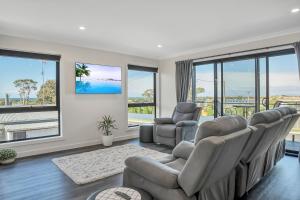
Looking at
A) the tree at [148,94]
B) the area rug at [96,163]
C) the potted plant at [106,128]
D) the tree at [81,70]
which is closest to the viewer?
the area rug at [96,163]

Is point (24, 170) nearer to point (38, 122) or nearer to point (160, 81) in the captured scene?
point (38, 122)

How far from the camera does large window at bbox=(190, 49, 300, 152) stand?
410 centimetres

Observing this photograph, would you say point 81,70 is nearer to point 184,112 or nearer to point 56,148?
point 56,148

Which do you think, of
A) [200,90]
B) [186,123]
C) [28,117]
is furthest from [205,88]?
[28,117]

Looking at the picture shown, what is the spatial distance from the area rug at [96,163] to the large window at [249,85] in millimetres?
2189

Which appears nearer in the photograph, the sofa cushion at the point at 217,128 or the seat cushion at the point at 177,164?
the sofa cushion at the point at 217,128

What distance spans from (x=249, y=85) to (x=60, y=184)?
4.25m

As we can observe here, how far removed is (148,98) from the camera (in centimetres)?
634

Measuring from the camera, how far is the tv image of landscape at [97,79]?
185 inches

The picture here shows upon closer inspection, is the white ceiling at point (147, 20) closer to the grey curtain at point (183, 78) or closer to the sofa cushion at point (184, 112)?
the grey curtain at point (183, 78)

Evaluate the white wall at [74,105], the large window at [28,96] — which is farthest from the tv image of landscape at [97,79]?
the large window at [28,96]

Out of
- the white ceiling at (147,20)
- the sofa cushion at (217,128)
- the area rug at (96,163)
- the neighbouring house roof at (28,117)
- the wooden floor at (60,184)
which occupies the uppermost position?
the white ceiling at (147,20)

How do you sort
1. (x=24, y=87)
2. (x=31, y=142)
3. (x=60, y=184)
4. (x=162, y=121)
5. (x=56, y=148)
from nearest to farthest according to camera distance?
1. (x=60, y=184)
2. (x=31, y=142)
3. (x=24, y=87)
4. (x=56, y=148)
5. (x=162, y=121)

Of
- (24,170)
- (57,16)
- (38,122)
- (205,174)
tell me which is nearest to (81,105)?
(38,122)
